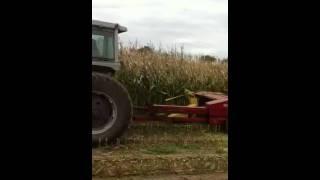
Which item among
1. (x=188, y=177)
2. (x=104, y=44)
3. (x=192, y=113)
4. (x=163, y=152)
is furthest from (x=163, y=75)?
(x=188, y=177)

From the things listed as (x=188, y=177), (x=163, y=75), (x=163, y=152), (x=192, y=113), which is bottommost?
(x=188, y=177)

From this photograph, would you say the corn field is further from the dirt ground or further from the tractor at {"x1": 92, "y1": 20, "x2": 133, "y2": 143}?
the dirt ground

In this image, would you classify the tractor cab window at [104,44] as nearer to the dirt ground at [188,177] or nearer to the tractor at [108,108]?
the tractor at [108,108]

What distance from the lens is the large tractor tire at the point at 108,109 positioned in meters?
4.65

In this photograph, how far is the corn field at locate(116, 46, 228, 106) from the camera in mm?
7262

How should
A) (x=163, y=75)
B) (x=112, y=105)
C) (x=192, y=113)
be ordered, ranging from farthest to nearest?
(x=163, y=75)
(x=192, y=113)
(x=112, y=105)

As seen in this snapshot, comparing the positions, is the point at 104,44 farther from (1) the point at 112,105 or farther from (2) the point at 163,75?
(2) the point at 163,75

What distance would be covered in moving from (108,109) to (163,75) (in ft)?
9.31

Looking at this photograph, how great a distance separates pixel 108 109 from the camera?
4.75 metres

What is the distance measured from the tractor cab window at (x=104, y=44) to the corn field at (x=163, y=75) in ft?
6.48
